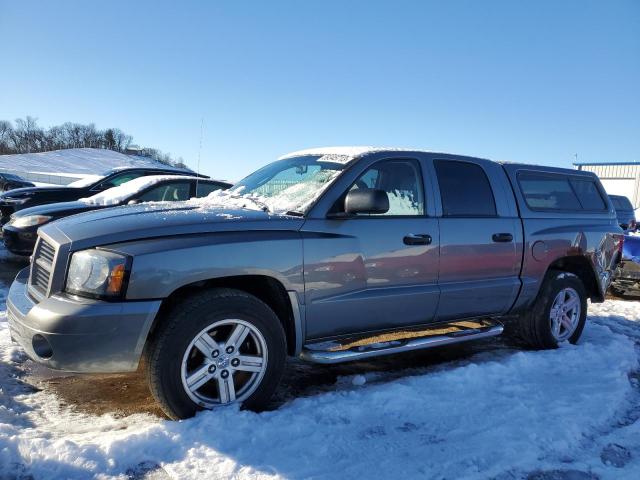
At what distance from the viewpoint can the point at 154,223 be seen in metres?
3.13

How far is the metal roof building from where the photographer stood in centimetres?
3173

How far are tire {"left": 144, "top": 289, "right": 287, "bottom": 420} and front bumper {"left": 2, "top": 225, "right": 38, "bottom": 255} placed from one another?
4643 millimetres

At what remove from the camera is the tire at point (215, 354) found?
9.64 ft

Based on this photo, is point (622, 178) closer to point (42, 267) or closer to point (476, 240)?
point (476, 240)

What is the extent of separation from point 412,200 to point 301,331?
1.42 meters

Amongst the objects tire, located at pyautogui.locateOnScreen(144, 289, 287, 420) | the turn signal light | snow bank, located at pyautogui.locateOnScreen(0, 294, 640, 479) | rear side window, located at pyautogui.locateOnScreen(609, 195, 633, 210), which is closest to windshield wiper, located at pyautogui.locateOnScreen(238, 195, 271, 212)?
tire, located at pyautogui.locateOnScreen(144, 289, 287, 420)

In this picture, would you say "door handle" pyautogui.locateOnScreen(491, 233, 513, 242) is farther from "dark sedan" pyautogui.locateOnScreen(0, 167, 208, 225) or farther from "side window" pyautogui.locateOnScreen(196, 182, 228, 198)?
"dark sedan" pyautogui.locateOnScreen(0, 167, 208, 225)

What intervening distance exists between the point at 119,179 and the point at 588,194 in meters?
7.90

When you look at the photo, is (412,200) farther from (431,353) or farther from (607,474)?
(607,474)

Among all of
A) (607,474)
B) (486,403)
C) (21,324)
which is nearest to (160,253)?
(21,324)

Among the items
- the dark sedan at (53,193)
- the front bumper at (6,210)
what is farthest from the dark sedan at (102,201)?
the front bumper at (6,210)

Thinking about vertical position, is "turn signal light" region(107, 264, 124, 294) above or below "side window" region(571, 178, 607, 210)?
below

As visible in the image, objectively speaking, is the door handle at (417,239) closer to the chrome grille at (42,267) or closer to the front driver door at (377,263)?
the front driver door at (377,263)

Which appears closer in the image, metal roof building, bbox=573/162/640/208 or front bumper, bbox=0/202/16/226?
front bumper, bbox=0/202/16/226
